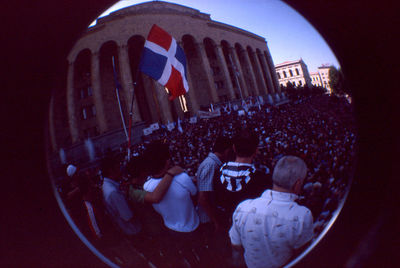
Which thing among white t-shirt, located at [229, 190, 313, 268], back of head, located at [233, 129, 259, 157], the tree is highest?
the tree

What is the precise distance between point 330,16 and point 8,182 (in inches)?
62.7

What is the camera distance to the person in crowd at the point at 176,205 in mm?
1619

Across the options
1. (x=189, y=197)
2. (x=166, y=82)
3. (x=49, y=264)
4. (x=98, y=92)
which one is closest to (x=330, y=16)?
(x=189, y=197)

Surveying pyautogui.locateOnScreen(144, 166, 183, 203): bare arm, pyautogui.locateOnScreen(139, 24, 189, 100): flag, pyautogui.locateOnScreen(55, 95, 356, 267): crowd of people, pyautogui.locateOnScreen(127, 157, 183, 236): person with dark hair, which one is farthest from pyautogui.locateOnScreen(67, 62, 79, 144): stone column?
pyautogui.locateOnScreen(144, 166, 183, 203): bare arm

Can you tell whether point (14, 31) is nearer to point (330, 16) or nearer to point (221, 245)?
point (330, 16)

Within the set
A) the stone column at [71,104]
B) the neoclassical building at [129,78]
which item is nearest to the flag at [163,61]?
the stone column at [71,104]

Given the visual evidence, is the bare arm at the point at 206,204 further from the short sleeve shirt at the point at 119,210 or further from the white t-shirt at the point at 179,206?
the short sleeve shirt at the point at 119,210

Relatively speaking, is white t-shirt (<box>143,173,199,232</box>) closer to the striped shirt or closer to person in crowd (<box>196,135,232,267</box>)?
person in crowd (<box>196,135,232,267</box>)

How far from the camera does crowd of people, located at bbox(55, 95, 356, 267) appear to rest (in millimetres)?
1185

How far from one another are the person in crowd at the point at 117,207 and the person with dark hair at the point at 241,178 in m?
0.90

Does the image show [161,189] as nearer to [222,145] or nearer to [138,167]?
[138,167]

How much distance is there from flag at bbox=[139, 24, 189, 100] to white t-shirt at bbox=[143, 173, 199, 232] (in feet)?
6.97

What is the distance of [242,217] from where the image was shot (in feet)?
4.25

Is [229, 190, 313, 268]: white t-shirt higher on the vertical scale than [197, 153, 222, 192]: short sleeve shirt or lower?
lower
